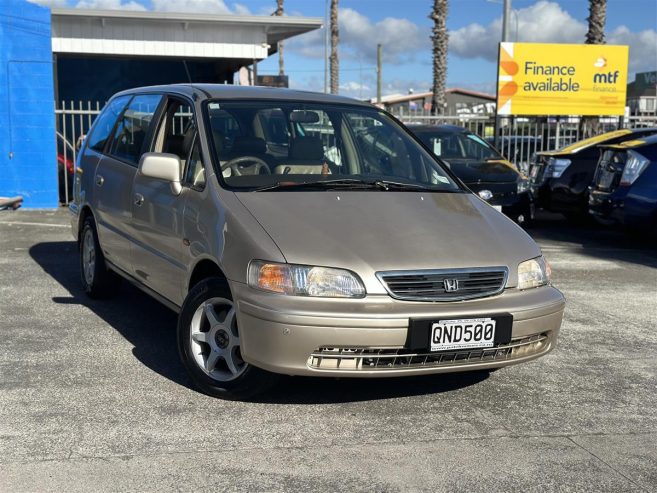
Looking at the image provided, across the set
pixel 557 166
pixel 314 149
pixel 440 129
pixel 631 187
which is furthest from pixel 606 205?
pixel 314 149

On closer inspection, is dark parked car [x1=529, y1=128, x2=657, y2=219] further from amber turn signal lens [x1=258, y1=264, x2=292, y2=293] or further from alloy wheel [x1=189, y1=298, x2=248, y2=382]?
amber turn signal lens [x1=258, y1=264, x2=292, y2=293]

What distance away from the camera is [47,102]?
13703 millimetres

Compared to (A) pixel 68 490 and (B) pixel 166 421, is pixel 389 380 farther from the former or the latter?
(A) pixel 68 490

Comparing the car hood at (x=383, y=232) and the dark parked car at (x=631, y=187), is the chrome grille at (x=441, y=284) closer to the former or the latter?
the car hood at (x=383, y=232)

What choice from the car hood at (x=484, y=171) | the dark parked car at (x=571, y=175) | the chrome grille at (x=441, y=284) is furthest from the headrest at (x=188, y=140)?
the dark parked car at (x=571, y=175)

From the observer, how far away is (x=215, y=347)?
14.6ft

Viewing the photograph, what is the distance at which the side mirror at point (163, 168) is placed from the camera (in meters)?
4.91

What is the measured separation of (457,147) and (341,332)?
8863mm

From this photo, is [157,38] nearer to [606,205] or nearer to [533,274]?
[606,205]

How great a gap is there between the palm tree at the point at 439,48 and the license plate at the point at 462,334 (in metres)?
22.2

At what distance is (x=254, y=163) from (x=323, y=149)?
1.79ft

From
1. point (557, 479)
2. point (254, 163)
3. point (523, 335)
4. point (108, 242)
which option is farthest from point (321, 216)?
point (108, 242)

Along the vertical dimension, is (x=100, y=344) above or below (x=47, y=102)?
below

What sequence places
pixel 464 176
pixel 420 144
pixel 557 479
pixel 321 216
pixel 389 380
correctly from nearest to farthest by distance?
pixel 557 479
pixel 321 216
pixel 389 380
pixel 420 144
pixel 464 176
